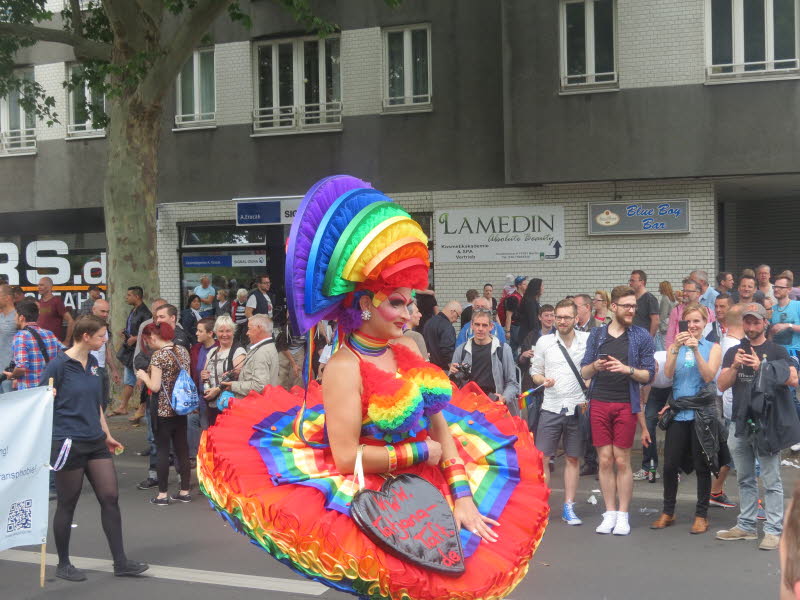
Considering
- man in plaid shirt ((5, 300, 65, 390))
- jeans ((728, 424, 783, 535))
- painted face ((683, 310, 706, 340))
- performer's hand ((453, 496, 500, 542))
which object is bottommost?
jeans ((728, 424, 783, 535))

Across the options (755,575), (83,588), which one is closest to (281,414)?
(83,588)

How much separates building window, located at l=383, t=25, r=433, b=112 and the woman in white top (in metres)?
9.68

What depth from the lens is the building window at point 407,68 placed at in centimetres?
1800

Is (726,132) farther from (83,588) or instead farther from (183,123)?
(83,588)

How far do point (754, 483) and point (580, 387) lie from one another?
169 centimetres

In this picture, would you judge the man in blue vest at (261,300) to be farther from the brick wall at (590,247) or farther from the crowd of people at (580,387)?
the crowd of people at (580,387)

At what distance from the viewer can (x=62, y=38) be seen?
14.2m

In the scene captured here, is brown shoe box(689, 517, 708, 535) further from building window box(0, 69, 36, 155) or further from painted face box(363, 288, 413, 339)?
building window box(0, 69, 36, 155)

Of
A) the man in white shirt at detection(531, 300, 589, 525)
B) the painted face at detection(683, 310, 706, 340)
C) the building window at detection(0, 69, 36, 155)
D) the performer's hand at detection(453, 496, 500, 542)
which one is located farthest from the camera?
the building window at detection(0, 69, 36, 155)

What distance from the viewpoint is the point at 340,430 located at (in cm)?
372

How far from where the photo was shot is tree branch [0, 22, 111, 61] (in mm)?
14023

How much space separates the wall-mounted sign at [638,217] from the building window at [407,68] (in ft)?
13.3

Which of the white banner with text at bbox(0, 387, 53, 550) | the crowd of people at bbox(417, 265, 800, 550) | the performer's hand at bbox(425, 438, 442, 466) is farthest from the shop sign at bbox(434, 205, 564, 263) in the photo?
the performer's hand at bbox(425, 438, 442, 466)

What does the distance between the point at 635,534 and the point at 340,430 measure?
479cm
